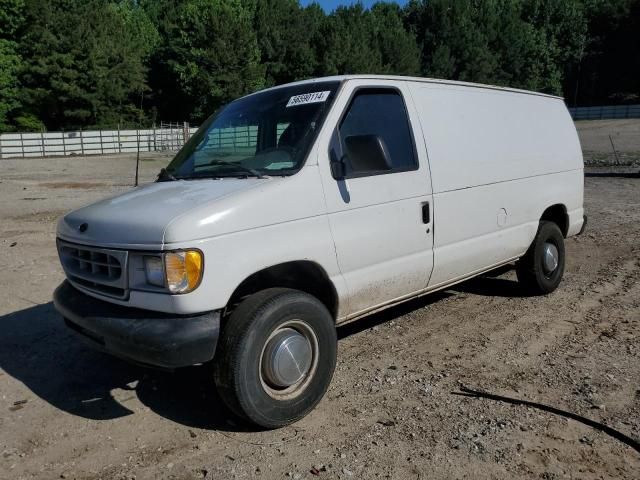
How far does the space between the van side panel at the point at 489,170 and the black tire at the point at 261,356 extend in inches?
52.8

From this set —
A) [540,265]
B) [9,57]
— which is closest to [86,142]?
[9,57]

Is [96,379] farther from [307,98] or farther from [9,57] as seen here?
[9,57]

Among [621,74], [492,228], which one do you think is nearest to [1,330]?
[492,228]

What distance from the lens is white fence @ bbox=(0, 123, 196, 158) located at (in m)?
40.1

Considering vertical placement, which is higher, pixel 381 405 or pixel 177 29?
pixel 177 29

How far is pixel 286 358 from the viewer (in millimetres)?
3461

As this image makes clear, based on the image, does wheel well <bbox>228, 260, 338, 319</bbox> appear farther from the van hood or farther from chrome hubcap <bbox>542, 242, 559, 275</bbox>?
chrome hubcap <bbox>542, 242, 559, 275</bbox>

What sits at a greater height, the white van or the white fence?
the white fence

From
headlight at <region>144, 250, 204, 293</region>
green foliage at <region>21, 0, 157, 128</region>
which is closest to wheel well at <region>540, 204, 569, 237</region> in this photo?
headlight at <region>144, 250, 204, 293</region>

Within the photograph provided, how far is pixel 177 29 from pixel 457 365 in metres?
67.7

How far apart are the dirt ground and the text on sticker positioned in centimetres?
201

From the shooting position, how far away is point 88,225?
3533mm

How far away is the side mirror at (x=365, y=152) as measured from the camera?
3.79m

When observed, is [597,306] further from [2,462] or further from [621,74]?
[621,74]
